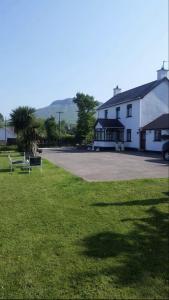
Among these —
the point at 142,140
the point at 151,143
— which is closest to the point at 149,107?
the point at 142,140

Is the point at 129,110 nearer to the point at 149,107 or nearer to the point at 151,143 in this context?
the point at 149,107

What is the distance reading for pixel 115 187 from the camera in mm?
11250

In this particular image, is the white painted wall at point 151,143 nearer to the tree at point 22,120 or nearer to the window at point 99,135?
the window at point 99,135

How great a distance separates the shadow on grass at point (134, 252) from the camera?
479cm

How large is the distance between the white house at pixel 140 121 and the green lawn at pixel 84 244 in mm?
23569

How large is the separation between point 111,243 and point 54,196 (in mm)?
4218

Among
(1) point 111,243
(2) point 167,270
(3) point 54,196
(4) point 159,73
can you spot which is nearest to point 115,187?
(3) point 54,196

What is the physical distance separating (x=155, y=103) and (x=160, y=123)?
4.54 metres

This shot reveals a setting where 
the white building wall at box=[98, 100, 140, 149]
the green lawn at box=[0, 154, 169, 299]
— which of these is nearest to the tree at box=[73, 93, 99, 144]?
the white building wall at box=[98, 100, 140, 149]

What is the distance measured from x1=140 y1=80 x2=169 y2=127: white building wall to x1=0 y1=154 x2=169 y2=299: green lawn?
27.4 meters

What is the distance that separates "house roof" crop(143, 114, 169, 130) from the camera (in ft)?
105

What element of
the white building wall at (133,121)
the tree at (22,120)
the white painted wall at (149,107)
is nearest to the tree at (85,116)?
the white building wall at (133,121)

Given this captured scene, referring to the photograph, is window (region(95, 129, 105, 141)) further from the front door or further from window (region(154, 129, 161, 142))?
window (region(154, 129, 161, 142))

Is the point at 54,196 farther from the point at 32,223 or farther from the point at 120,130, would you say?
the point at 120,130
